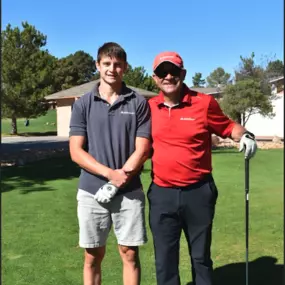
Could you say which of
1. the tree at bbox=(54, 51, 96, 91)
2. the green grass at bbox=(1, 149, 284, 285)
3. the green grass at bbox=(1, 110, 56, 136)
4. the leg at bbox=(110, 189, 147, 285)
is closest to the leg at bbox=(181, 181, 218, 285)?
the leg at bbox=(110, 189, 147, 285)

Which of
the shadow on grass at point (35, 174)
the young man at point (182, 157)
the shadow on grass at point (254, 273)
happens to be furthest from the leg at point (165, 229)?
the shadow on grass at point (35, 174)

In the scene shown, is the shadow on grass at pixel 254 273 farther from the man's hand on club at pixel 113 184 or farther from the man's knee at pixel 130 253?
the man's hand on club at pixel 113 184

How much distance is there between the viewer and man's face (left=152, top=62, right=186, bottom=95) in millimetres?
2613

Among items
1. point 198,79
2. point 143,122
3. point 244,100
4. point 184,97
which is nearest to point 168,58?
point 184,97

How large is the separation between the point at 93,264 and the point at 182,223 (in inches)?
25.1

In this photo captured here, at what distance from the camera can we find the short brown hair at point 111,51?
259 cm

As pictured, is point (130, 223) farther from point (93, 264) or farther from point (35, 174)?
point (35, 174)

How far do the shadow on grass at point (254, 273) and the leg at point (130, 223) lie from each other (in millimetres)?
1017

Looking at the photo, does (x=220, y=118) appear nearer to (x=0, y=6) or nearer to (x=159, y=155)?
→ (x=159, y=155)

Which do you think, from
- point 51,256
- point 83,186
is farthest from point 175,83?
point 51,256

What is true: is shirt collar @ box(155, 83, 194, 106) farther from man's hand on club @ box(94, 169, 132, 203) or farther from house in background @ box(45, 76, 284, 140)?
house in background @ box(45, 76, 284, 140)

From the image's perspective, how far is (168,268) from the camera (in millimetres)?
2770

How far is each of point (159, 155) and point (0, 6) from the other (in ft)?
4.24

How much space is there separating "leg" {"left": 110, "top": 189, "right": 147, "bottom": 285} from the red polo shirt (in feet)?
0.66
